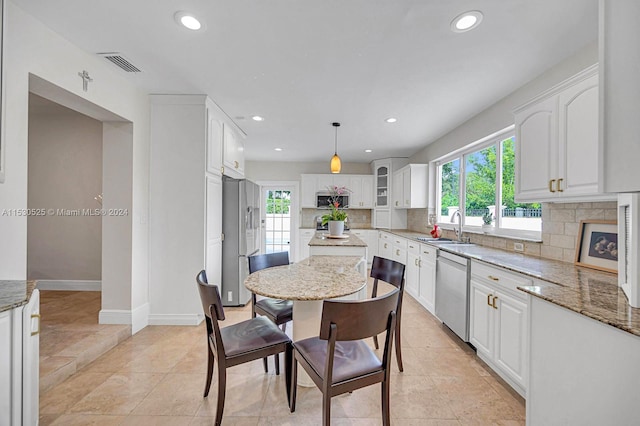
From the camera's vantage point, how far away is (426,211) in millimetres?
5094

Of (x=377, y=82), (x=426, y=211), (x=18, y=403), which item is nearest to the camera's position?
(x=18, y=403)

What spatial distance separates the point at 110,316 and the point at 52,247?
6.61 feet

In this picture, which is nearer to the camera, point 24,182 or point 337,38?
point 24,182

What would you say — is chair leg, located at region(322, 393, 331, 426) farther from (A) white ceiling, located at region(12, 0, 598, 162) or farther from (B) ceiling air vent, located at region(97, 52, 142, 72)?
(B) ceiling air vent, located at region(97, 52, 142, 72)

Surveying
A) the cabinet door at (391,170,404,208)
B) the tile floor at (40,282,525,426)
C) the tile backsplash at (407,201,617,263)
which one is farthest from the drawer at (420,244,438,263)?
the cabinet door at (391,170,404,208)

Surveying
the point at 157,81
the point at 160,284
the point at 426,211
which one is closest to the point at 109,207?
the point at 160,284

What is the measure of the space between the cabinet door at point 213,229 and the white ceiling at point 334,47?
3.16ft

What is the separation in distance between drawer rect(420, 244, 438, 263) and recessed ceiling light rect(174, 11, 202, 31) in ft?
9.95

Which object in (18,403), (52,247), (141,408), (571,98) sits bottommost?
(141,408)

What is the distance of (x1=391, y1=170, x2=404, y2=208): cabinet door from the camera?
18.0 feet

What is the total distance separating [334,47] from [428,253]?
2.56 metres

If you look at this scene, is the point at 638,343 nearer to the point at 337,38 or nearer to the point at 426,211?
the point at 337,38

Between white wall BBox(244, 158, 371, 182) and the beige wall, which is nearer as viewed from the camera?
the beige wall

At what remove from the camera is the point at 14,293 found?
4.33 feet
